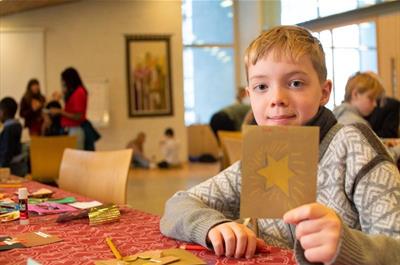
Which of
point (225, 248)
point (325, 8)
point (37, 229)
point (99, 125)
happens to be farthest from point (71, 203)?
point (99, 125)

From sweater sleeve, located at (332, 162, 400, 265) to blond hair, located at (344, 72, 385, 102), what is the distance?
3.43 metres

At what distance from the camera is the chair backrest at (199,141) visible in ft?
39.2

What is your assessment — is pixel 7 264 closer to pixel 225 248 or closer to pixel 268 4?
pixel 225 248

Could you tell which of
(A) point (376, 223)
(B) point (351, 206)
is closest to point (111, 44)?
(B) point (351, 206)

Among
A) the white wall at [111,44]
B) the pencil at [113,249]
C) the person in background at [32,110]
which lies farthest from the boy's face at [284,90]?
the white wall at [111,44]

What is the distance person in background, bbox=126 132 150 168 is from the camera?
10234 millimetres

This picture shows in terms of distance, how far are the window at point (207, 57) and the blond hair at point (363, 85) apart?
7679 mm

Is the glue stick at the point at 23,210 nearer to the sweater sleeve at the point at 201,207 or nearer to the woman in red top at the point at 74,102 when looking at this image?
the sweater sleeve at the point at 201,207

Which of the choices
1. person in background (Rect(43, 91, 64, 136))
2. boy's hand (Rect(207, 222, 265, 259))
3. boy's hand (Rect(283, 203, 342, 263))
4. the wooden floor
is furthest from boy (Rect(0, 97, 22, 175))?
boy's hand (Rect(283, 203, 342, 263))

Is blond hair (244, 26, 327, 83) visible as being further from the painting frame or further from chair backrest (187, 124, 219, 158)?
chair backrest (187, 124, 219, 158)

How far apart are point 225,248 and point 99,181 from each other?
1467mm

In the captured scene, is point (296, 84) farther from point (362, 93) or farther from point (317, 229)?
point (362, 93)

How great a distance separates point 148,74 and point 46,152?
5663 mm

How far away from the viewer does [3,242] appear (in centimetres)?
135
